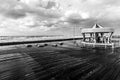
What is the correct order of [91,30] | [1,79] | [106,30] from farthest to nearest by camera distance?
[91,30] → [106,30] → [1,79]

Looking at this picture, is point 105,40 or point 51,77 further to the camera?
point 105,40

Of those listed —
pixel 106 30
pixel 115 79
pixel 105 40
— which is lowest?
pixel 115 79

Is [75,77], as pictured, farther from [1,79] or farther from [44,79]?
[1,79]

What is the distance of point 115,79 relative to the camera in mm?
12789

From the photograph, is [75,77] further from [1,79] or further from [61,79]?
[1,79]

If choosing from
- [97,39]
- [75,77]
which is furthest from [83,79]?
[97,39]

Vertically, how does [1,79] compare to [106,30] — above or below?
below

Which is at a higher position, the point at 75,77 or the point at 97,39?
the point at 97,39

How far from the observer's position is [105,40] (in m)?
58.5

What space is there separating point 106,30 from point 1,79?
2088 inches

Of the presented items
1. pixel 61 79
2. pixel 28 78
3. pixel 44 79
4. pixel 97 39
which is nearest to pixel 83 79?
pixel 61 79

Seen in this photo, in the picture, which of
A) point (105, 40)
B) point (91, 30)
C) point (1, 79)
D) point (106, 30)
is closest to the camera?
point (1, 79)

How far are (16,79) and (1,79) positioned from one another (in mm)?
2343

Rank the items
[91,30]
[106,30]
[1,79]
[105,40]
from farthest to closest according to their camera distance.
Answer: [105,40]
[91,30]
[106,30]
[1,79]
